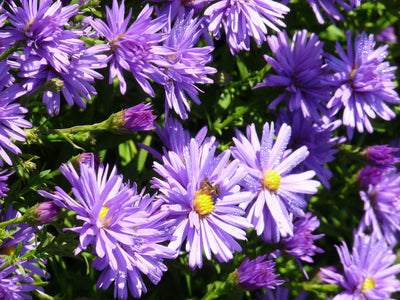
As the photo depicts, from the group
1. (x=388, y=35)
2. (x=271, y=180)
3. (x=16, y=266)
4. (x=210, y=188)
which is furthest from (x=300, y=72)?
(x=16, y=266)

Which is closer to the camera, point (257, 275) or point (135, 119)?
point (135, 119)

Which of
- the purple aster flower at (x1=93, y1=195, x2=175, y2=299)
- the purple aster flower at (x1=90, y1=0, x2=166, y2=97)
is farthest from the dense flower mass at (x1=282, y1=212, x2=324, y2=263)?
the purple aster flower at (x1=90, y1=0, x2=166, y2=97)

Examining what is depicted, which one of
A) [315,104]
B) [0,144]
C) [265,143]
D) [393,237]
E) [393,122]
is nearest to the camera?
[0,144]

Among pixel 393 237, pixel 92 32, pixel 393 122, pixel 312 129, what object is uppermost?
pixel 92 32

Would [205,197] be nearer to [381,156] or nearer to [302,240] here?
[302,240]

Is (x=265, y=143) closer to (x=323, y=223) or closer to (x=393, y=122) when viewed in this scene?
(x=323, y=223)

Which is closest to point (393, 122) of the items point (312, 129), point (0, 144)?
point (312, 129)

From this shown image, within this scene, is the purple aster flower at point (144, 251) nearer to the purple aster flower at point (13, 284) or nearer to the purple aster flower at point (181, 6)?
the purple aster flower at point (13, 284)
